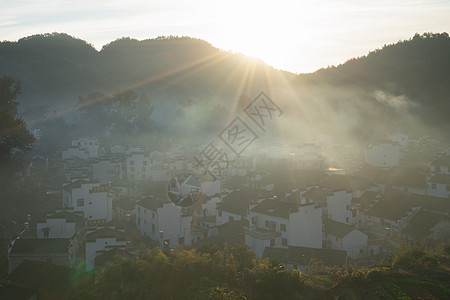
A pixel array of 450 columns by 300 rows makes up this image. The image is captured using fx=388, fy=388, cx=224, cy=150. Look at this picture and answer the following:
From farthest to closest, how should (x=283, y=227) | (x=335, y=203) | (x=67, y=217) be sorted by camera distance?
(x=335, y=203) → (x=67, y=217) → (x=283, y=227)

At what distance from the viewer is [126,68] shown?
61.9 m

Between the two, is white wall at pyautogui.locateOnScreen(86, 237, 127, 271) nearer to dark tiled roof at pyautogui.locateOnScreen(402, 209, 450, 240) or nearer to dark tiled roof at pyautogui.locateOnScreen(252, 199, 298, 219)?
dark tiled roof at pyautogui.locateOnScreen(252, 199, 298, 219)

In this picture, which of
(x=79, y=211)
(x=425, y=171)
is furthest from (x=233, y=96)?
(x=79, y=211)

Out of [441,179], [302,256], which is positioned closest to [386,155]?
[441,179]

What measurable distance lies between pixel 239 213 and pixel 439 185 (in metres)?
11.6

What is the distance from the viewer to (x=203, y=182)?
19000 mm

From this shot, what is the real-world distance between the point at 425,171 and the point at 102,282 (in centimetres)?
2292

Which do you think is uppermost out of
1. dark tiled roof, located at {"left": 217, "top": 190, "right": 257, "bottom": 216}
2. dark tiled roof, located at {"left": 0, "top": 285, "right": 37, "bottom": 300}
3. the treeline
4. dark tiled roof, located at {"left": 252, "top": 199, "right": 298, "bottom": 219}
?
the treeline

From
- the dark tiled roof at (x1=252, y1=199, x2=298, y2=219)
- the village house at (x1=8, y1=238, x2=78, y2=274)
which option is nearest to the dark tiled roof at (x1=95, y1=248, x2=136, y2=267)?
the village house at (x1=8, y1=238, x2=78, y2=274)

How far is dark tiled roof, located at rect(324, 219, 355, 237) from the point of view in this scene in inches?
537

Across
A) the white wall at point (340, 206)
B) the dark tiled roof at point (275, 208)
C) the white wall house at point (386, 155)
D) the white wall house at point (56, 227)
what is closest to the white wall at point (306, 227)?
the dark tiled roof at point (275, 208)

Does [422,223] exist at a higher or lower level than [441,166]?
lower

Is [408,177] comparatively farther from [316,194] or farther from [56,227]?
[56,227]

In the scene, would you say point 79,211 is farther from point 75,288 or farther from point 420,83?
point 420,83
